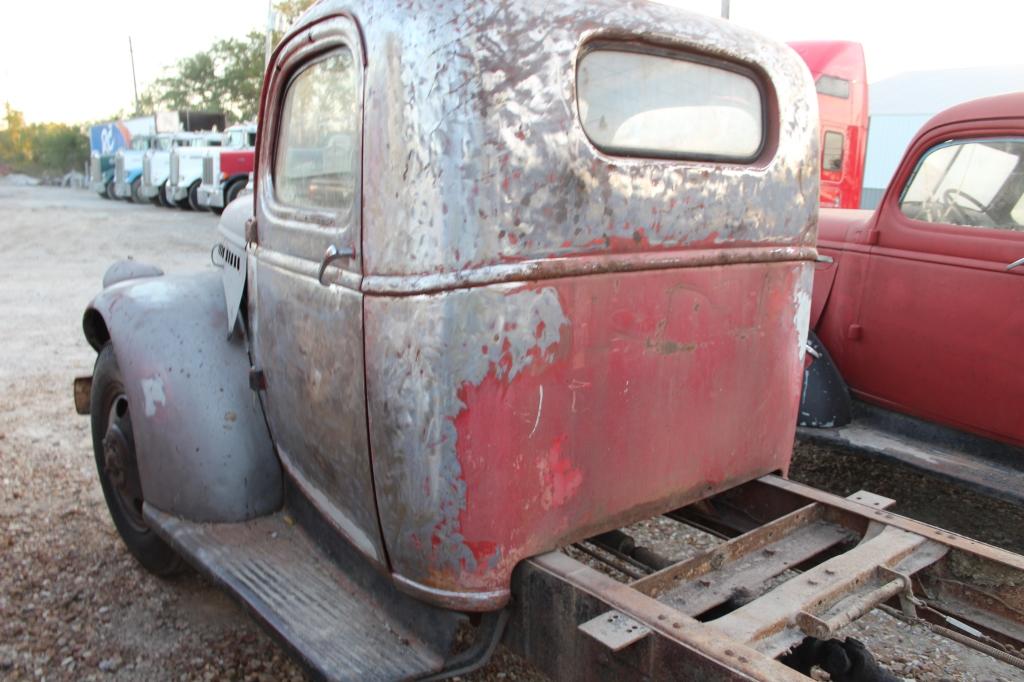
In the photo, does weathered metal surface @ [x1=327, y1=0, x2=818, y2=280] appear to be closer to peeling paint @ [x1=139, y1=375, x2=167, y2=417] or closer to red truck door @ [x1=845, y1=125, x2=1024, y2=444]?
peeling paint @ [x1=139, y1=375, x2=167, y2=417]

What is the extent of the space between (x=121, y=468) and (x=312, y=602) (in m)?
1.17

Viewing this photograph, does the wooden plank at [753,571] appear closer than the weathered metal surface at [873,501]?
Yes

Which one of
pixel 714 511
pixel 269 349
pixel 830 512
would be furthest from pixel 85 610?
pixel 830 512

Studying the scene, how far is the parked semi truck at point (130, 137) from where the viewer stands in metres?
24.5

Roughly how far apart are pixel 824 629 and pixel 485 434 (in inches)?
30.6

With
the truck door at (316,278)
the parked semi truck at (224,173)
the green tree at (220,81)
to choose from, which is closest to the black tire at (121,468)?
the truck door at (316,278)

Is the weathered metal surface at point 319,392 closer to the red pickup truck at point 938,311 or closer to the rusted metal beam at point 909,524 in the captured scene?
the rusted metal beam at point 909,524

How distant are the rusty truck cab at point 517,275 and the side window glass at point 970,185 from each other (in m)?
1.55

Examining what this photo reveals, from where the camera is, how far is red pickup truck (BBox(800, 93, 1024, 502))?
11.1 feet

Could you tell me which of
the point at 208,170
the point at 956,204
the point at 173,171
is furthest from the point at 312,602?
the point at 173,171

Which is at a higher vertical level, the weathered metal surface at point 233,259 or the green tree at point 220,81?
the green tree at point 220,81

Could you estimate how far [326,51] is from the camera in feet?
7.25

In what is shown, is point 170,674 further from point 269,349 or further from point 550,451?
point 550,451

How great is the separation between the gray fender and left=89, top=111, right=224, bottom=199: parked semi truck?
2381 cm
